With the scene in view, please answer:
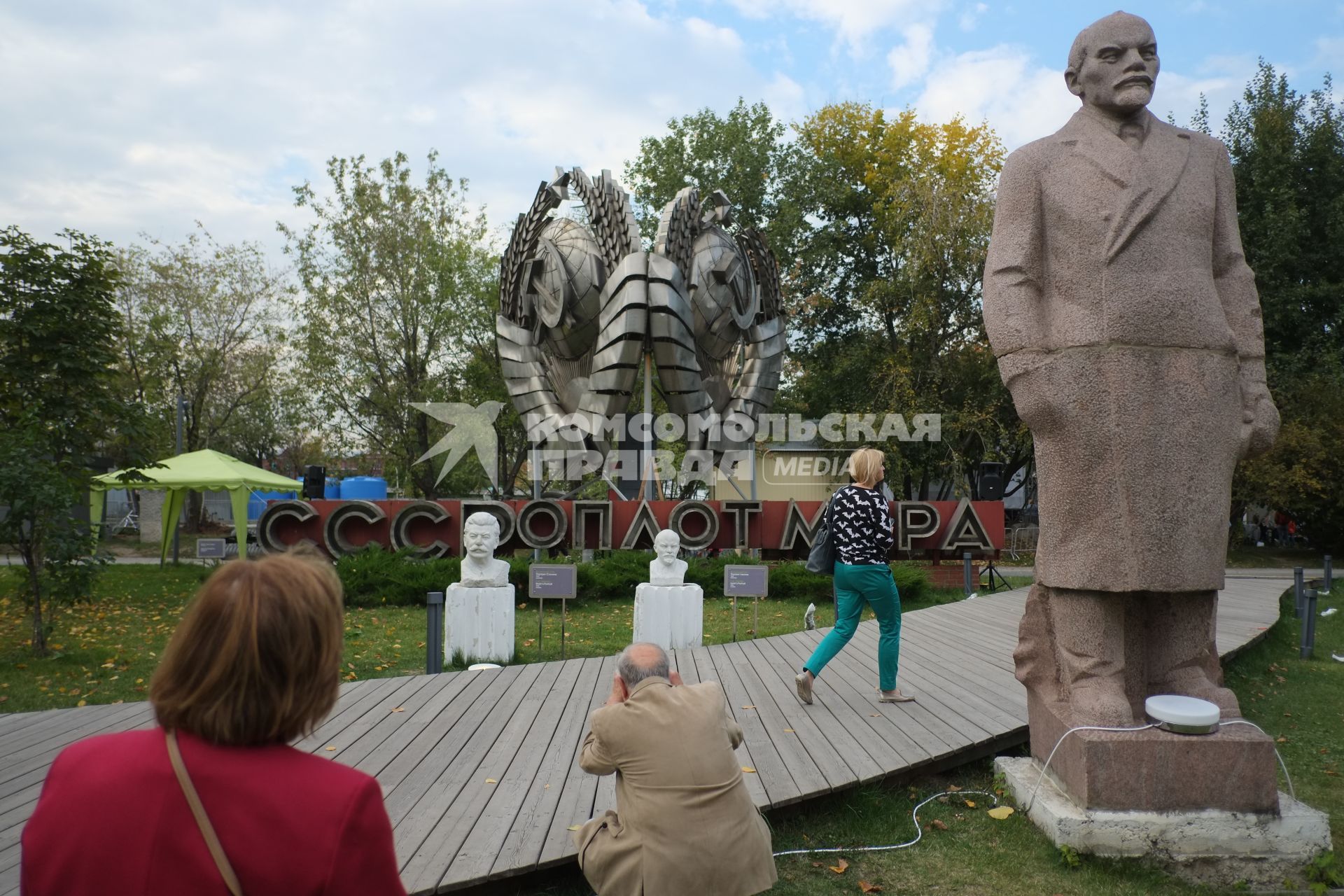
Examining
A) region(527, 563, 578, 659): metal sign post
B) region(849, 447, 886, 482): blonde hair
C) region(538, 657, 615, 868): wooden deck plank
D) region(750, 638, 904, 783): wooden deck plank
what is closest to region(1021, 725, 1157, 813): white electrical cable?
region(750, 638, 904, 783): wooden deck plank

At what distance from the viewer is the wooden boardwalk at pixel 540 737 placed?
3883 millimetres

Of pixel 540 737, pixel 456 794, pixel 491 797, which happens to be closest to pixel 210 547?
pixel 540 737

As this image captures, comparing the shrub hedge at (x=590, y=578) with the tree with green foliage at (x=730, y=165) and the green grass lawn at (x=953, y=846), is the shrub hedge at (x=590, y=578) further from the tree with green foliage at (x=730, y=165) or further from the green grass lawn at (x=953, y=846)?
the tree with green foliage at (x=730, y=165)

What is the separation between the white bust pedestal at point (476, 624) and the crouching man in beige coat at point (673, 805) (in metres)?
5.83

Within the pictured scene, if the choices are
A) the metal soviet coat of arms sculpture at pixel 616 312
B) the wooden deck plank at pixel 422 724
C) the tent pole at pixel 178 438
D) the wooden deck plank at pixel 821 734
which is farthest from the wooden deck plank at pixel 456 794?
the tent pole at pixel 178 438

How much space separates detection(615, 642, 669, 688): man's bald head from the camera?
10.0 feet

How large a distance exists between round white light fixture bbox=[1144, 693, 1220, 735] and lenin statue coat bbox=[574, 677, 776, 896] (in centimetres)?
204

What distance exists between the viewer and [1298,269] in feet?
79.0

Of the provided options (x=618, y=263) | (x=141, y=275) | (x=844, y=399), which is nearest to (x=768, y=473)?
(x=844, y=399)

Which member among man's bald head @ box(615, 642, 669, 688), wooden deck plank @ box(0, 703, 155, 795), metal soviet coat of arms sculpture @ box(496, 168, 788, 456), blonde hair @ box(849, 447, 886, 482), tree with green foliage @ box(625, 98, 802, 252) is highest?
tree with green foliage @ box(625, 98, 802, 252)

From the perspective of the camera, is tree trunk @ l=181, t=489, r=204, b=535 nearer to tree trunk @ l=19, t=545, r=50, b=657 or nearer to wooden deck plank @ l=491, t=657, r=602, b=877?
tree trunk @ l=19, t=545, r=50, b=657

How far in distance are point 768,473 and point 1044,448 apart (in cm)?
2955

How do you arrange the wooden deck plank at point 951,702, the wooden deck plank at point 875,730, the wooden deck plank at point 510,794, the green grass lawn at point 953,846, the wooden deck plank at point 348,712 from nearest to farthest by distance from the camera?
the wooden deck plank at point 510,794 → the green grass lawn at point 953,846 → the wooden deck plank at point 875,730 → the wooden deck plank at point 348,712 → the wooden deck plank at point 951,702

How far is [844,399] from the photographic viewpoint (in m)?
29.2
